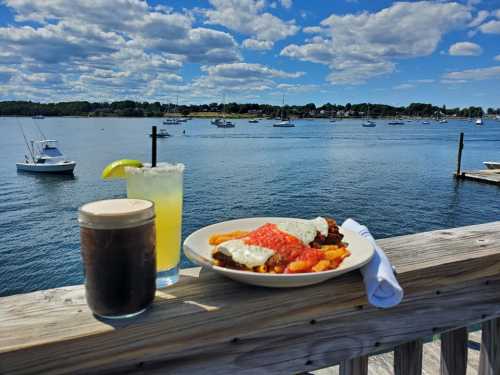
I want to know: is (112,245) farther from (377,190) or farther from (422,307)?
(377,190)

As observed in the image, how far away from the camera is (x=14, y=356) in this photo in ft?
2.54

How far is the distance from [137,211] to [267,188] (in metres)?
25.1

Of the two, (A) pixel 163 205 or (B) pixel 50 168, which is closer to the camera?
(A) pixel 163 205

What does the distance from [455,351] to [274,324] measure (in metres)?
0.75

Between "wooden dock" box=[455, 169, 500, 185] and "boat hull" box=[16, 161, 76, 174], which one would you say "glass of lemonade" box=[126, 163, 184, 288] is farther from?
"boat hull" box=[16, 161, 76, 174]

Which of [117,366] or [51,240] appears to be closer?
[117,366]

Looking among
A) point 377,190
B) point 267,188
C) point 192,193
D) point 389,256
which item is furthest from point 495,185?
point 389,256

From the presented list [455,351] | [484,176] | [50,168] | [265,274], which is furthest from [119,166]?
[50,168]

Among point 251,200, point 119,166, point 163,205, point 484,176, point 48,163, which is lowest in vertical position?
point 251,200

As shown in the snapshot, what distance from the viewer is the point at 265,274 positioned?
0.99 m

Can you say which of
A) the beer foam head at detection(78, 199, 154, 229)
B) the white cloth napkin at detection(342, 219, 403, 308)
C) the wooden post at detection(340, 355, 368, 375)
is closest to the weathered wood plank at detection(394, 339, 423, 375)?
the wooden post at detection(340, 355, 368, 375)

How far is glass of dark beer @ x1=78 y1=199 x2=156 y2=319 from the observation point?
84 centimetres

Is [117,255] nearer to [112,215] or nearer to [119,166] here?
[112,215]

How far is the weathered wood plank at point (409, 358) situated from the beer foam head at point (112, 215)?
92 centimetres
